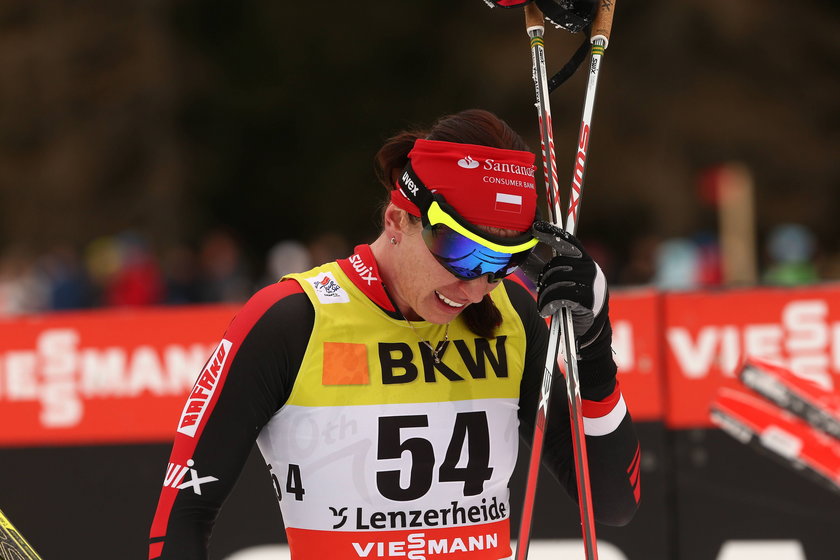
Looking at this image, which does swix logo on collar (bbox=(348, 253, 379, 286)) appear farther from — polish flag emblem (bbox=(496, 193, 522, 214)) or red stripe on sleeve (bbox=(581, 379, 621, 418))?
red stripe on sleeve (bbox=(581, 379, 621, 418))

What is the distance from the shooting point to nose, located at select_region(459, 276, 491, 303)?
7.81ft

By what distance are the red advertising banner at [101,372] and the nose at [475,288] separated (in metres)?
2.66

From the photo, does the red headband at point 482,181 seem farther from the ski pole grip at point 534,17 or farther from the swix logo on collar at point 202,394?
the swix logo on collar at point 202,394

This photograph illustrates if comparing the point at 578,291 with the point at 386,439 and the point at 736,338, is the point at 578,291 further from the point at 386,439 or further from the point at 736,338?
the point at 736,338

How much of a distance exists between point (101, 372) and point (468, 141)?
304cm

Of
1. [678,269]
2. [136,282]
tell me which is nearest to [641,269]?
[678,269]

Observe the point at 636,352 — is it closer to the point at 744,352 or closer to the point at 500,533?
the point at 744,352

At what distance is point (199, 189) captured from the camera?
21312 millimetres

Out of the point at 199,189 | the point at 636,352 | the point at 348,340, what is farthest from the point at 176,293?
the point at 199,189

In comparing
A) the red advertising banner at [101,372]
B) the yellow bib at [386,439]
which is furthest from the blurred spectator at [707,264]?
the yellow bib at [386,439]

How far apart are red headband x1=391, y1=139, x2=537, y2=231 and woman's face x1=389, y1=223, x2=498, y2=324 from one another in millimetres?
123

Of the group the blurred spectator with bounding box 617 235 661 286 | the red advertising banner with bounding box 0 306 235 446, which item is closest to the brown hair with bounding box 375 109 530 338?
the red advertising banner with bounding box 0 306 235 446

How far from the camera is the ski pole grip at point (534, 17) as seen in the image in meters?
2.59

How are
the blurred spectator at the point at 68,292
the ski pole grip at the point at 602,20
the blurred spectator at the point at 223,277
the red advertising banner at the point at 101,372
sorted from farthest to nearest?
the blurred spectator at the point at 223,277 < the blurred spectator at the point at 68,292 < the red advertising banner at the point at 101,372 < the ski pole grip at the point at 602,20
